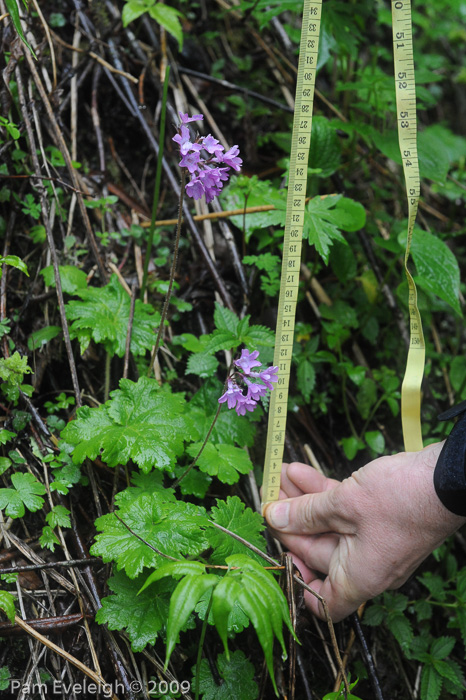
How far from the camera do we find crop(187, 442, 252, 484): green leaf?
83.0 inches

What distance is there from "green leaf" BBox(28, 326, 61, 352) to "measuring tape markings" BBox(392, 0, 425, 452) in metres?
1.66

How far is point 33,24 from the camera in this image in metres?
3.03

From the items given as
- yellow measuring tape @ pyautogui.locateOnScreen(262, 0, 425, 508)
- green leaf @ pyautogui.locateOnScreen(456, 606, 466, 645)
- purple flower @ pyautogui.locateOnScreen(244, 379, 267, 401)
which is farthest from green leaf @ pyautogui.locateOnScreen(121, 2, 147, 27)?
green leaf @ pyautogui.locateOnScreen(456, 606, 466, 645)

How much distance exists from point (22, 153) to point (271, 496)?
7.33 feet

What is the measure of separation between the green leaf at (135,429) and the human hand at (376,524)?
2.00ft

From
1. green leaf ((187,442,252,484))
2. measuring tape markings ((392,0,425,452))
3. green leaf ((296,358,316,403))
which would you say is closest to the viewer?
green leaf ((187,442,252,484))

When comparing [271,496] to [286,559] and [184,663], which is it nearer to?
[286,559]

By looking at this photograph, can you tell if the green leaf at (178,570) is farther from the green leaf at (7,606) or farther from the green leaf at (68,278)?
the green leaf at (68,278)

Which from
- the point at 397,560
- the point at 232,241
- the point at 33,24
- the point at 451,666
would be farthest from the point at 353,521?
the point at 33,24

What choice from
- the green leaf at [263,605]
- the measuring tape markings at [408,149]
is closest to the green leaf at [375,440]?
the measuring tape markings at [408,149]

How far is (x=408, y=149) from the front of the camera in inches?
90.5

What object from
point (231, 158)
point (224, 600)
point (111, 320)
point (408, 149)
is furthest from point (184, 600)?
point (408, 149)

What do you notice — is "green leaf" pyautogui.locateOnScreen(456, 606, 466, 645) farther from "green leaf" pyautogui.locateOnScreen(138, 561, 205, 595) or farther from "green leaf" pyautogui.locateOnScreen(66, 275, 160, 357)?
"green leaf" pyautogui.locateOnScreen(66, 275, 160, 357)

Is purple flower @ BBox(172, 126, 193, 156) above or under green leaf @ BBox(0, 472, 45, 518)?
above
